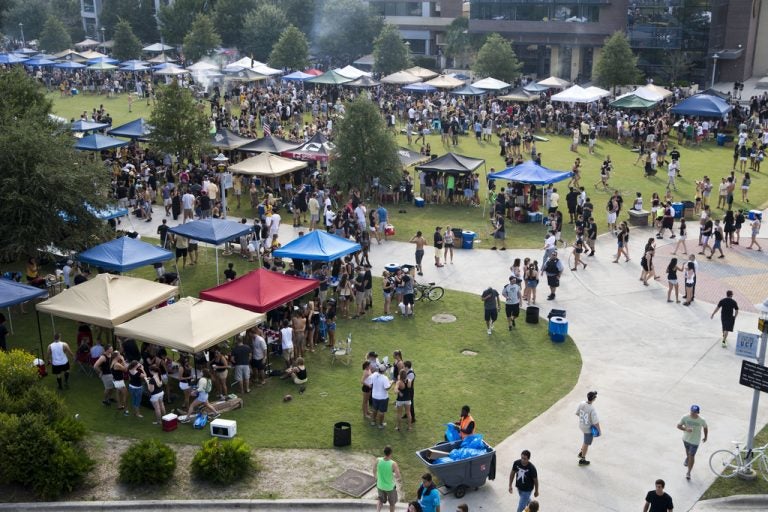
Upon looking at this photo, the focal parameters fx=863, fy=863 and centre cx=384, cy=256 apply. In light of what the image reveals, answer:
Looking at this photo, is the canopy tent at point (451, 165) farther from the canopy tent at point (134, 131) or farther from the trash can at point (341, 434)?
the trash can at point (341, 434)

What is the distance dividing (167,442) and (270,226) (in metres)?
13.2

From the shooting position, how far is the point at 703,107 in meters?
45.8

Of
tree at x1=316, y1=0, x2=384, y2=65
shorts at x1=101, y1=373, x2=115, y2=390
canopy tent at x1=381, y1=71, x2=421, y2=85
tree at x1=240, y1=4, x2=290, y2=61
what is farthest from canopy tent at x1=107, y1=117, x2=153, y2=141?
tree at x1=316, y1=0, x2=384, y2=65

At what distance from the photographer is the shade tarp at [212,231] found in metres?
23.8

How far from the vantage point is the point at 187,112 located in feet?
118

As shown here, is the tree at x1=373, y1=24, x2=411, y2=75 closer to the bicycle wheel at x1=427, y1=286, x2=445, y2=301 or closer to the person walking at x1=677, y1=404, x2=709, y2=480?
the bicycle wheel at x1=427, y1=286, x2=445, y2=301

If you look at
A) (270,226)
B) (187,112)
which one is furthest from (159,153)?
(270,226)

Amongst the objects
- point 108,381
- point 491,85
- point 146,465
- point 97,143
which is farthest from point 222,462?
point 491,85

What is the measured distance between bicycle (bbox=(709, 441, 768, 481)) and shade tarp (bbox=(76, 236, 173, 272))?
14112mm

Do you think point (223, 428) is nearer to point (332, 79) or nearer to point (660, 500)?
point (660, 500)

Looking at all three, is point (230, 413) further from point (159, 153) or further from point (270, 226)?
point (159, 153)

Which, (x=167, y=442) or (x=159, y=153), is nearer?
(x=167, y=442)

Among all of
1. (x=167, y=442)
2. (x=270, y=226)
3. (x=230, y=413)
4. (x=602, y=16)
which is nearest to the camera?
(x=167, y=442)

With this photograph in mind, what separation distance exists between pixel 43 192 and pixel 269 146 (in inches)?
605
